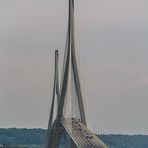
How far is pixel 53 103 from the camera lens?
75.9 meters

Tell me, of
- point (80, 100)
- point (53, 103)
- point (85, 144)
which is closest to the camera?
point (85, 144)

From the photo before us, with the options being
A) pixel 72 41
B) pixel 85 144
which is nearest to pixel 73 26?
pixel 72 41

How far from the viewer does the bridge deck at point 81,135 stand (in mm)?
55312

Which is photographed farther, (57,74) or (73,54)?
(57,74)

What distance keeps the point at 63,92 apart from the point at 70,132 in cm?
348

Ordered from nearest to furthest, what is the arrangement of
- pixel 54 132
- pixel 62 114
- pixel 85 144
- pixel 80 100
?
1. pixel 85 144
2. pixel 80 100
3. pixel 62 114
4. pixel 54 132

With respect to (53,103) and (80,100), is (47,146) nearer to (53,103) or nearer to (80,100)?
(53,103)

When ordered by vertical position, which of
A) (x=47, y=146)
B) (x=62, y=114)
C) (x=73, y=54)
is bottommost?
(x=47, y=146)

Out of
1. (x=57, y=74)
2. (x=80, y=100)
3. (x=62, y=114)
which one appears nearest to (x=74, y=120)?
(x=62, y=114)

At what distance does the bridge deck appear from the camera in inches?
2178

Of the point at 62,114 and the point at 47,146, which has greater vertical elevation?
the point at 62,114

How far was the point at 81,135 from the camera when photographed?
6022cm

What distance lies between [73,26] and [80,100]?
247 inches

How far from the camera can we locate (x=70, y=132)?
62062 millimetres
